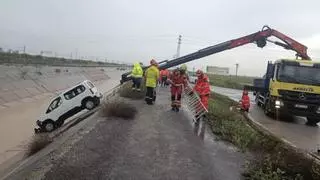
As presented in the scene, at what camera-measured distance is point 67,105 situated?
19.1 m

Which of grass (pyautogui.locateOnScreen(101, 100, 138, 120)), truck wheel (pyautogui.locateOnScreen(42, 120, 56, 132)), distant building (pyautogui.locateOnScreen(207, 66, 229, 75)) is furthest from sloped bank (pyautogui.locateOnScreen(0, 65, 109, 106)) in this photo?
distant building (pyautogui.locateOnScreen(207, 66, 229, 75))

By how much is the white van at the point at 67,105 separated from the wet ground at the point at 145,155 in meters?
6.04

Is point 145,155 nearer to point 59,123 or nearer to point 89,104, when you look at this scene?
point 59,123

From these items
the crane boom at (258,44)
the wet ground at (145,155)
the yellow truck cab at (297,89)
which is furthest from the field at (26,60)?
the wet ground at (145,155)

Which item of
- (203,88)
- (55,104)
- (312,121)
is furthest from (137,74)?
(312,121)

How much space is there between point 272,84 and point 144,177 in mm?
13755

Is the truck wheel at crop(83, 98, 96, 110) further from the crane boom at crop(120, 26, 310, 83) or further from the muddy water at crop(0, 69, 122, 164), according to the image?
the crane boom at crop(120, 26, 310, 83)

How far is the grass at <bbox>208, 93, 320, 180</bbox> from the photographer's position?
8.31 meters

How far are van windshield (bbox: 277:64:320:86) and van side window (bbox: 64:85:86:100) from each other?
875 centimetres

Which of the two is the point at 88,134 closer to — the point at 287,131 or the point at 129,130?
the point at 129,130

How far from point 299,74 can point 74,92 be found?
9915mm

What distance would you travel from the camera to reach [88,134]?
438 inches

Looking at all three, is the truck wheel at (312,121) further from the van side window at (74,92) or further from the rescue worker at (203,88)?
the van side window at (74,92)

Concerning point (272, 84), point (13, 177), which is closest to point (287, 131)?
point (272, 84)
